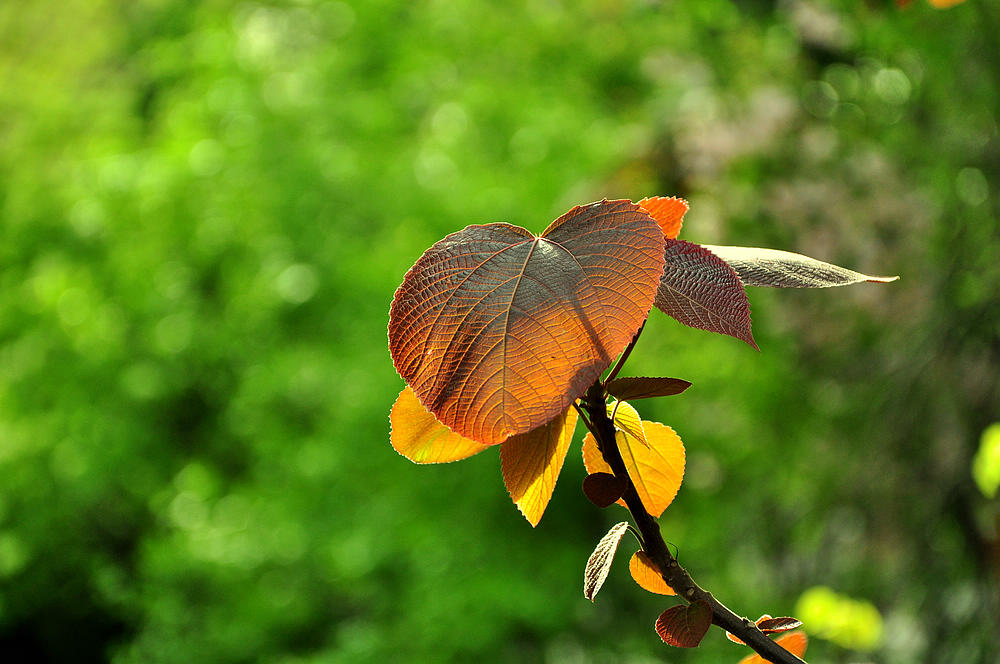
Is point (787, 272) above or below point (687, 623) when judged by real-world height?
above

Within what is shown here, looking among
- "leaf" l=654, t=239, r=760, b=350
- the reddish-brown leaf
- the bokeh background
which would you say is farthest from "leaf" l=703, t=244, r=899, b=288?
the bokeh background

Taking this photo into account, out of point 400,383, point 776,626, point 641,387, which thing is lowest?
point 400,383

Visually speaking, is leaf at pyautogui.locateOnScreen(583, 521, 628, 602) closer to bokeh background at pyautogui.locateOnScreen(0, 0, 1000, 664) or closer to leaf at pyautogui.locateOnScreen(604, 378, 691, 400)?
leaf at pyautogui.locateOnScreen(604, 378, 691, 400)

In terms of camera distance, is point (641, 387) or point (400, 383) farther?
point (400, 383)

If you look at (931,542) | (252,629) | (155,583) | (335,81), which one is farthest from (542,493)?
(335,81)

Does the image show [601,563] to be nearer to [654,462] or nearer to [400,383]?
[654,462]

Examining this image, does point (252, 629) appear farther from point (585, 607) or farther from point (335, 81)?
point (335, 81)

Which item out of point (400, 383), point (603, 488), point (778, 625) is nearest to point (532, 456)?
point (603, 488)

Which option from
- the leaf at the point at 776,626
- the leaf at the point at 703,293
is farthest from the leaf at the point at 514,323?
the leaf at the point at 776,626
